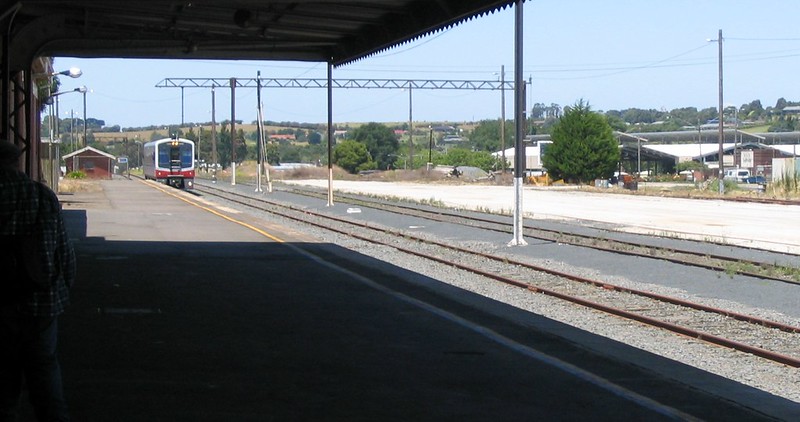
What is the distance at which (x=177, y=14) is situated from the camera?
64.5 ft

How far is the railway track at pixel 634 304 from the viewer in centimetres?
A: 1152

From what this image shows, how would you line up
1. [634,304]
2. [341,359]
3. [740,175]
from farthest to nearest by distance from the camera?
1. [740,175]
2. [634,304]
3. [341,359]

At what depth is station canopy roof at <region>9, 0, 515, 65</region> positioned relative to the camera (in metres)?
17.6

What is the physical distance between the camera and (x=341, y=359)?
370 inches

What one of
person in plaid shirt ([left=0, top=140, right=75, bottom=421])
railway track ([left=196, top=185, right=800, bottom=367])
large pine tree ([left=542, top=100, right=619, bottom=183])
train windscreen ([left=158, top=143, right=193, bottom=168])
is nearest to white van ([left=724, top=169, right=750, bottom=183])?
large pine tree ([left=542, top=100, right=619, bottom=183])

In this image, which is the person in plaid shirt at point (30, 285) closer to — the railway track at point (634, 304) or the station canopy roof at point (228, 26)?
the railway track at point (634, 304)

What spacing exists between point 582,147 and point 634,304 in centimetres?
6356

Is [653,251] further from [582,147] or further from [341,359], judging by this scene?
[582,147]

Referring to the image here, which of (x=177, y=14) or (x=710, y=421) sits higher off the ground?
(x=177, y=14)

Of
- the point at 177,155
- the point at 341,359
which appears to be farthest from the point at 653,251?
the point at 177,155

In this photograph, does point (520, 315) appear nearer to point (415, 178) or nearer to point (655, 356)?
point (655, 356)

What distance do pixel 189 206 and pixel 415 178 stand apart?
181 ft

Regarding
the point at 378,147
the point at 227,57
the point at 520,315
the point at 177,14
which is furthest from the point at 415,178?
the point at 520,315

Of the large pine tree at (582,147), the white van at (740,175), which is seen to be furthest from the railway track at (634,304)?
the white van at (740,175)
